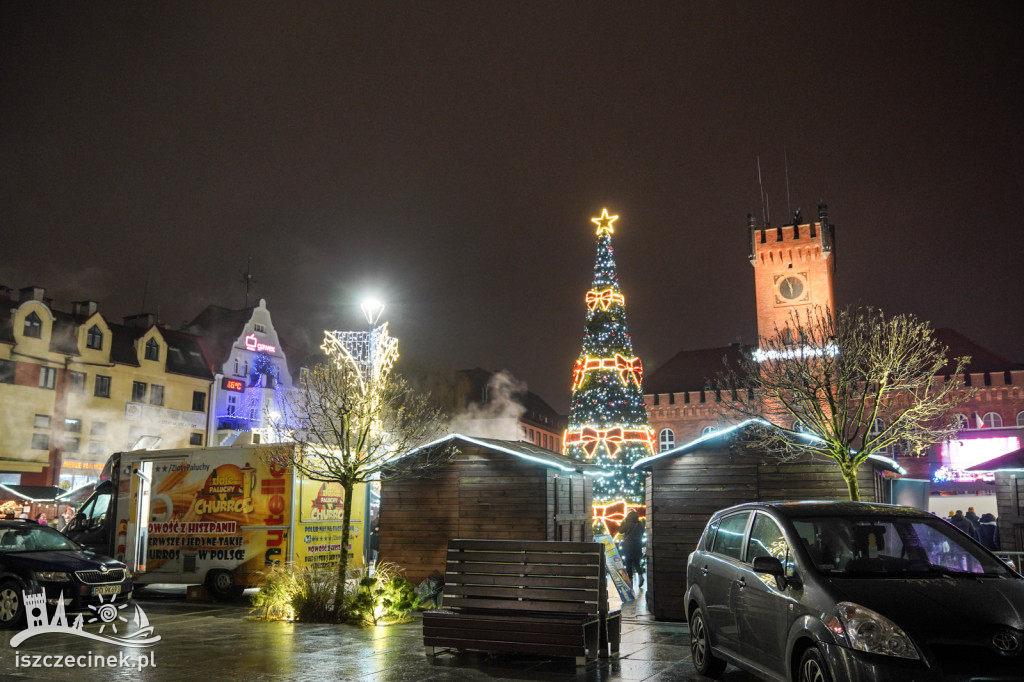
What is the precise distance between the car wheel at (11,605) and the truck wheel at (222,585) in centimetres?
493

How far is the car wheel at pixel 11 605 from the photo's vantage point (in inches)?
458

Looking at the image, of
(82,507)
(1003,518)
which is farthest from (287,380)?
(1003,518)

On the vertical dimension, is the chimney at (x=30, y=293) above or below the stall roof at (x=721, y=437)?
above

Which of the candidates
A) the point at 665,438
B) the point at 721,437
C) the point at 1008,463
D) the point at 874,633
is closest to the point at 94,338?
the point at 665,438

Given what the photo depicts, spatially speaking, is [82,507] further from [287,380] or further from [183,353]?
[287,380]

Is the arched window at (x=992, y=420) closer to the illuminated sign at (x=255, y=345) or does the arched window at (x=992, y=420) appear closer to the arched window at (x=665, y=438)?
the arched window at (x=665, y=438)

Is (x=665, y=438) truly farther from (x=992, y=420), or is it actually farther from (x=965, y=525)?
(x=965, y=525)

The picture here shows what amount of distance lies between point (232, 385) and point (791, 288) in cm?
3661

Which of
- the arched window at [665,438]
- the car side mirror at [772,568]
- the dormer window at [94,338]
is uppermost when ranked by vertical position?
the dormer window at [94,338]

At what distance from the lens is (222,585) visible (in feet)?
53.9

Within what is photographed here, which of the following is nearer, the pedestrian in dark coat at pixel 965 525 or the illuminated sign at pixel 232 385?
the pedestrian in dark coat at pixel 965 525

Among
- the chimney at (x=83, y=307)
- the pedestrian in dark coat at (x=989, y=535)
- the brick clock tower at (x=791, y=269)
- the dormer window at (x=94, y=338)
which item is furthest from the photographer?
the brick clock tower at (x=791, y=269)

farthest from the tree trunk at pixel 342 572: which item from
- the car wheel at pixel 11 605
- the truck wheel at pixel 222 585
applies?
the car wheel at pixel 11 605

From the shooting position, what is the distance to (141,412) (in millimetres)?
45031
